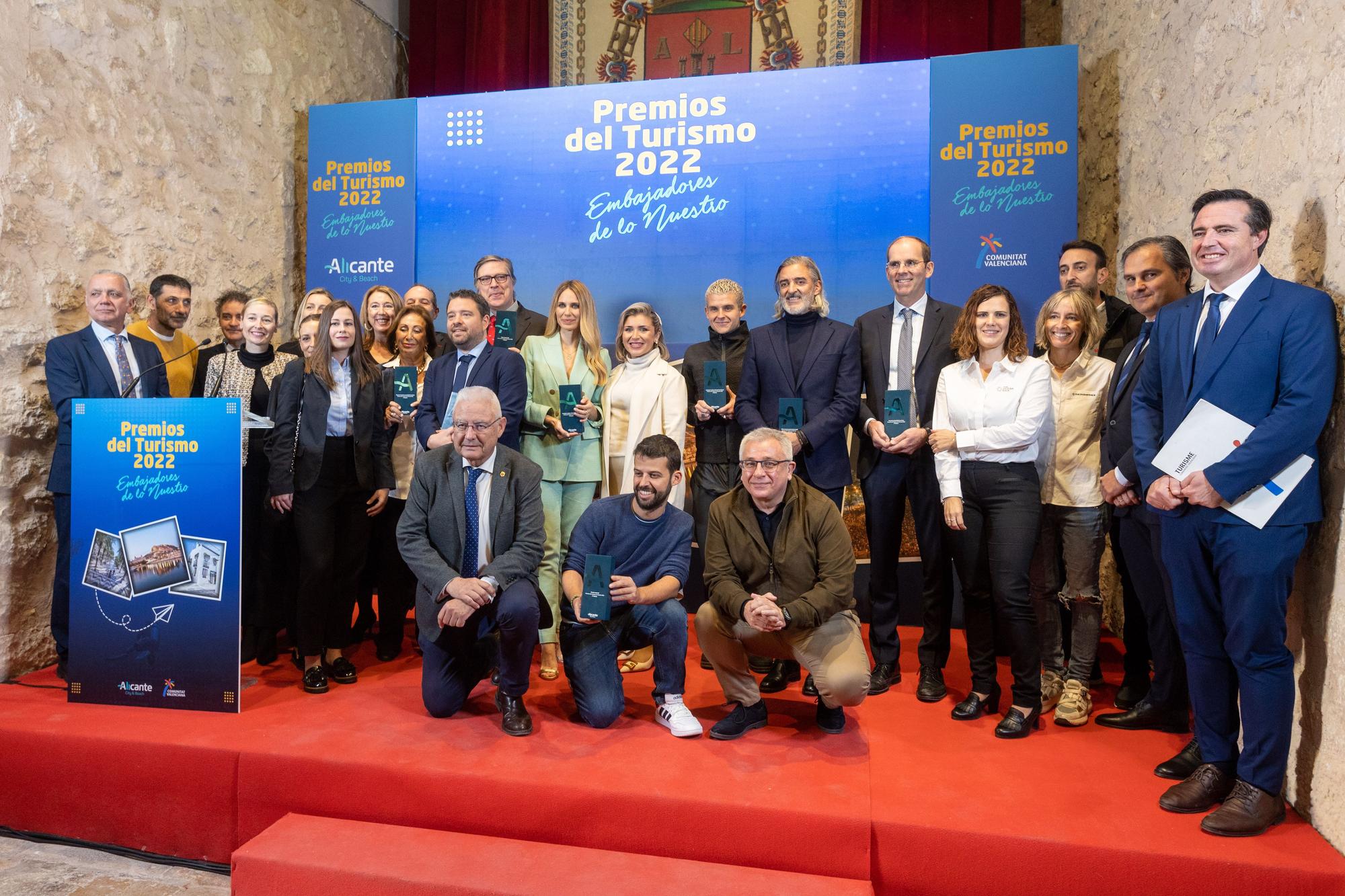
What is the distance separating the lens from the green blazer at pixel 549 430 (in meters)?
A: 3.73

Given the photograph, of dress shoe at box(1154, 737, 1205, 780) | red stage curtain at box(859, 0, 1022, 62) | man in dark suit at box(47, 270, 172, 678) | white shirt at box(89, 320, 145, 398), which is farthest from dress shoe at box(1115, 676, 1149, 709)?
red stage curtain at box(859, 0, 1022, 62)

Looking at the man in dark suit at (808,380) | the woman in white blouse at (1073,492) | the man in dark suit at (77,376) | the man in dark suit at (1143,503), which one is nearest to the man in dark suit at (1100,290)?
the woman in white blouse at (1073,492)

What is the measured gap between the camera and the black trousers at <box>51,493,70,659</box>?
3.61 m

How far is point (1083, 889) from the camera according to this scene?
2.25 meters

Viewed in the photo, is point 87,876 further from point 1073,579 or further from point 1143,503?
point 1143,503

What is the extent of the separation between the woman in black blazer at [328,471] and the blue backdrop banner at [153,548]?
0.84ft

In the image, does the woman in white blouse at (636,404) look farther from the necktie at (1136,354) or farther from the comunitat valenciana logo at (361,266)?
the comunitat valenciana logo at (361,266)

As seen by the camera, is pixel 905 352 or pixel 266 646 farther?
pixel 266 646

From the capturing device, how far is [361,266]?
557cm

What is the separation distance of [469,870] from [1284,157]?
3.06 m

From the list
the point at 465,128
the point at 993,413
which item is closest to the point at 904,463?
the point at 993,413

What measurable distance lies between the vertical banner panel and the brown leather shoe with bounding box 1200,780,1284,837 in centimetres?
275

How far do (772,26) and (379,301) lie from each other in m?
3.66

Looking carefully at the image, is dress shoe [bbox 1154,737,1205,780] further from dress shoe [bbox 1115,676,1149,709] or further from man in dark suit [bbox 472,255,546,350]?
man in dark suit [bbox 472,255,546,350]
